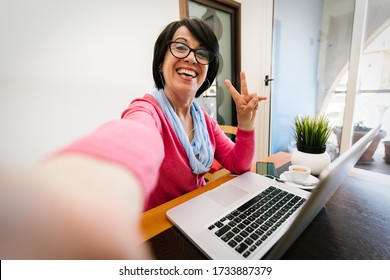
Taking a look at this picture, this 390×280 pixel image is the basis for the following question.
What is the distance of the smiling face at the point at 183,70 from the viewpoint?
72 centimetres

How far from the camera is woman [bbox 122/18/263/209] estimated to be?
70 centimetres

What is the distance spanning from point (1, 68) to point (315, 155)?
1592 millimetres

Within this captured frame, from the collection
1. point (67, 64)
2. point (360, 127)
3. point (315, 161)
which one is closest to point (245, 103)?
point (315, 161)

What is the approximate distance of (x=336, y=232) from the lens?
1.42 ft

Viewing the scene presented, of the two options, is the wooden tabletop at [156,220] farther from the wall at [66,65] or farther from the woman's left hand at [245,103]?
the wall at [66,65]

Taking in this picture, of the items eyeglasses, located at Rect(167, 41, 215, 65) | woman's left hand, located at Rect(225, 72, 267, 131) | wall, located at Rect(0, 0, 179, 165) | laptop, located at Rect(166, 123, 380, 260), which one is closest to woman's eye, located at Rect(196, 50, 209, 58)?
eyeglasses, located at Rect(167, 41, 215, 65)

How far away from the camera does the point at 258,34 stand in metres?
2.22

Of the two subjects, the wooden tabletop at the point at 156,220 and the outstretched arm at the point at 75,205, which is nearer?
the outstretched arm at the point at 75,205

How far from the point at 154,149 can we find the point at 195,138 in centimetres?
52

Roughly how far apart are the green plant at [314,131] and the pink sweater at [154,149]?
237 millimetres

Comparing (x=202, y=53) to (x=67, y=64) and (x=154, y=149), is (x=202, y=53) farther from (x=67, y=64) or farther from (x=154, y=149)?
(x=67, y=64)

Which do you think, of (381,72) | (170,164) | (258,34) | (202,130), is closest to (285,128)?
(381,72)

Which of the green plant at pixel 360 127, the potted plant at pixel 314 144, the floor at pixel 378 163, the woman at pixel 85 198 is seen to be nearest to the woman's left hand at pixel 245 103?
the potted plant at pixel 314 144
